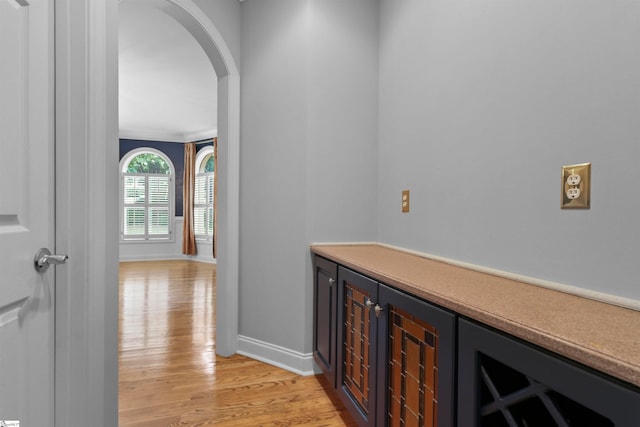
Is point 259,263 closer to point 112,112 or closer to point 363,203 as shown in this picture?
point 363,203

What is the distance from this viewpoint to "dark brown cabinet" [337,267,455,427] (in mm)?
951

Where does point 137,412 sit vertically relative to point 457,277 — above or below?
below

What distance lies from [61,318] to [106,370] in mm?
302

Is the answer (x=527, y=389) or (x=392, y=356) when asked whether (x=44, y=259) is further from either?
(x=527, y=389)

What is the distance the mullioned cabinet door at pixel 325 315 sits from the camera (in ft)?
6.08

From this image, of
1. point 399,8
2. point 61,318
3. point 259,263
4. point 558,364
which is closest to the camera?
point 558,364

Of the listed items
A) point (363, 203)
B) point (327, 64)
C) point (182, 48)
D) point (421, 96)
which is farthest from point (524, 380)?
point (182, 48)

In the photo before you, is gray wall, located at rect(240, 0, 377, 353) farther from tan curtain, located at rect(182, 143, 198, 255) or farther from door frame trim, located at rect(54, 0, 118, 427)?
tan curtain, located at rect(182, 143, 198, 255)

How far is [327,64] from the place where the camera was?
7.38ft

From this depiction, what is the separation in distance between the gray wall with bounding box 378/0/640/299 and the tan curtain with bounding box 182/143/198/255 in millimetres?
6136

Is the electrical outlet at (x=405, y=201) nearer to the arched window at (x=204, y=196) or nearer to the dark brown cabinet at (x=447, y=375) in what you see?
the dark brown cabinet at (x=447, y=375)

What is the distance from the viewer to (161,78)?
165 inches

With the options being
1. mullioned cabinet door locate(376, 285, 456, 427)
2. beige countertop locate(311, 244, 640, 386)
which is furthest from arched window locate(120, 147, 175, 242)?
mullioned cabinet door locate(376, 285, 456, 427)

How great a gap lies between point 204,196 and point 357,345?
637 cm
